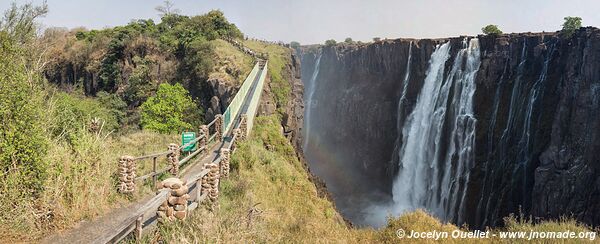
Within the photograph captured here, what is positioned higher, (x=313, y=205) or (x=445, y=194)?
(x=313, y=205)

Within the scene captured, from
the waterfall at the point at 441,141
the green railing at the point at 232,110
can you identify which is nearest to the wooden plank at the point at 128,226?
the green railing at the point at 232,110

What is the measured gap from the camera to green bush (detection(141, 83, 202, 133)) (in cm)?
2764

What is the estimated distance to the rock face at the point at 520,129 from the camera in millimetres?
27656

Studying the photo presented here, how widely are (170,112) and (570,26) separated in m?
30.7

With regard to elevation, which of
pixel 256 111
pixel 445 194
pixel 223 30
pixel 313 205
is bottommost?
pixel 445 194

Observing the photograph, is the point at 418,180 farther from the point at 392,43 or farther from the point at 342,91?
the point at 342,91

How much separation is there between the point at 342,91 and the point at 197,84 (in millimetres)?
34287

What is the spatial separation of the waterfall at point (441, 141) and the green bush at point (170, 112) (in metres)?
22.0

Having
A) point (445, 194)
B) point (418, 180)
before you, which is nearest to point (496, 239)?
point (445, 194)

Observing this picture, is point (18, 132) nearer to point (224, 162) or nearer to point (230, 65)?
point (224, 162)

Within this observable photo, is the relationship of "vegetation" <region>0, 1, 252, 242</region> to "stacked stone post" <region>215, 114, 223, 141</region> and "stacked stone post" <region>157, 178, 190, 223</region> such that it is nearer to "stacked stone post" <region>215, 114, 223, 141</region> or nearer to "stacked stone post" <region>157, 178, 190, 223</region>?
"stacked stone post" <region>157, 178, 190, 223</region>

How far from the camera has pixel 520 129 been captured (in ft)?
106

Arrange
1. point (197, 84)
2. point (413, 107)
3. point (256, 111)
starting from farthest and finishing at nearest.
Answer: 1. point (413, 107)
2. point (197, 84)
3. point (256, 111)

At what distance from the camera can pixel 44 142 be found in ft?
23.8
